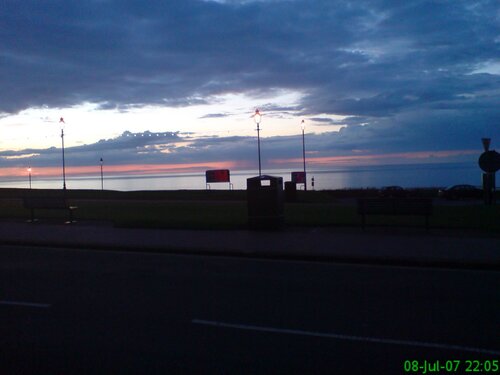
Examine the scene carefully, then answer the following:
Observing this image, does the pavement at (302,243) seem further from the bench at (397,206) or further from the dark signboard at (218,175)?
the dark signboard at (218,175)

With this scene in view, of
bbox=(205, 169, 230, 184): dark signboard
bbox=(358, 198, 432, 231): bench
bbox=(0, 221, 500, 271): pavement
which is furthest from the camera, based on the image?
bbox=(205, 169, 230, 184): dark signboard

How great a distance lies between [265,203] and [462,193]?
35.1 meters

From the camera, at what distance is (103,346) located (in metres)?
6.76

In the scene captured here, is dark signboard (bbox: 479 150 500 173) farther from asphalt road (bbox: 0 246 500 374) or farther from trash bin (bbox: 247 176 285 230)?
asphalt road (bbox: 0 246 500 374)

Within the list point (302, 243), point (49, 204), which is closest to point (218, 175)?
point (49, 204)

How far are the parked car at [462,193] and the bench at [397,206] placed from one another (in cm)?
3287

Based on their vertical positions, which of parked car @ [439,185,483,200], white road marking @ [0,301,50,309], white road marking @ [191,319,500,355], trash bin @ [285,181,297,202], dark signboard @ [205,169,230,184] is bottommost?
white road marking @ [191,319,500,355]

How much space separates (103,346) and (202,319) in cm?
152

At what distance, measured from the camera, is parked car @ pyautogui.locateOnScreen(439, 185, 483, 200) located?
4725 centimetres

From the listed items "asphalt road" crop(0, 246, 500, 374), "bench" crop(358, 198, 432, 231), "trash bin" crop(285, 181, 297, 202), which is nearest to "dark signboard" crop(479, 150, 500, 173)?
"bench" crop(358, 198, 432, 231)

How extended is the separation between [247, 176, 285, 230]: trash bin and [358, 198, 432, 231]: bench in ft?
7.78

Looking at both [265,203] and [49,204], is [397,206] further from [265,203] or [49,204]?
[49,204]

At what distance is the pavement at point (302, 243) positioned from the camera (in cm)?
1220

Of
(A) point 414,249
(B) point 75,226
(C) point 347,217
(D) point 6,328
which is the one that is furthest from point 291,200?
(D) point 6,328
